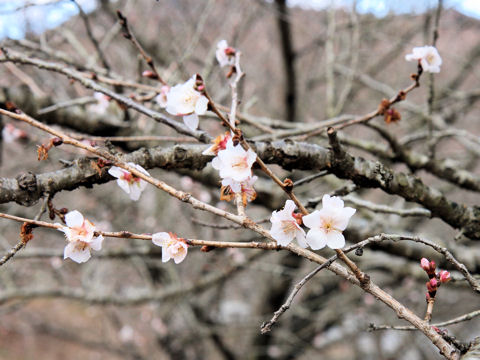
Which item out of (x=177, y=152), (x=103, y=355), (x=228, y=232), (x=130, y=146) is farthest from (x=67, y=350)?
(x=177, y=152)

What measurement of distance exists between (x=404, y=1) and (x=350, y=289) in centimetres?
326

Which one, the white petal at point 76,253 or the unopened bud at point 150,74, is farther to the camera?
the unopened bud at point 150,74

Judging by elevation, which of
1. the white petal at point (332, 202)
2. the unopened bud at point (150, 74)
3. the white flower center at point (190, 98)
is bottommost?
the white petal at point (332, 202)

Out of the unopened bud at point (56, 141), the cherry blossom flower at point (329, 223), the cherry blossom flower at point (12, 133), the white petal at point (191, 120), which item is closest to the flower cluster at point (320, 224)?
the cherry blossom flower at point (329, 223)

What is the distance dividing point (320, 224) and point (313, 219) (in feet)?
0.09

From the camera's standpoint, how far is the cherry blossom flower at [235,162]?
846 millimetres

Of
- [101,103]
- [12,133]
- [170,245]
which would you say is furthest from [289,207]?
[12,133]

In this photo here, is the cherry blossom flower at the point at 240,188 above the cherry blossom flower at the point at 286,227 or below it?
above

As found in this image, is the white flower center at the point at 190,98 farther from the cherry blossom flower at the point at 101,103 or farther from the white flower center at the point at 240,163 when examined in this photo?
the cherry blossom flower at the point at 101,103

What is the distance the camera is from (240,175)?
0.86m

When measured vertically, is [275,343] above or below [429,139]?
above

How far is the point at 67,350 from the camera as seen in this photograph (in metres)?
9.83

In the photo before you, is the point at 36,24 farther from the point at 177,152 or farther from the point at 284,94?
the point at 177,152

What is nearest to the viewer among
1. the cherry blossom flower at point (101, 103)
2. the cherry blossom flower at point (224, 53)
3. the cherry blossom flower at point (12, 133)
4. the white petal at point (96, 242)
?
the white petal at point (96, 242)
